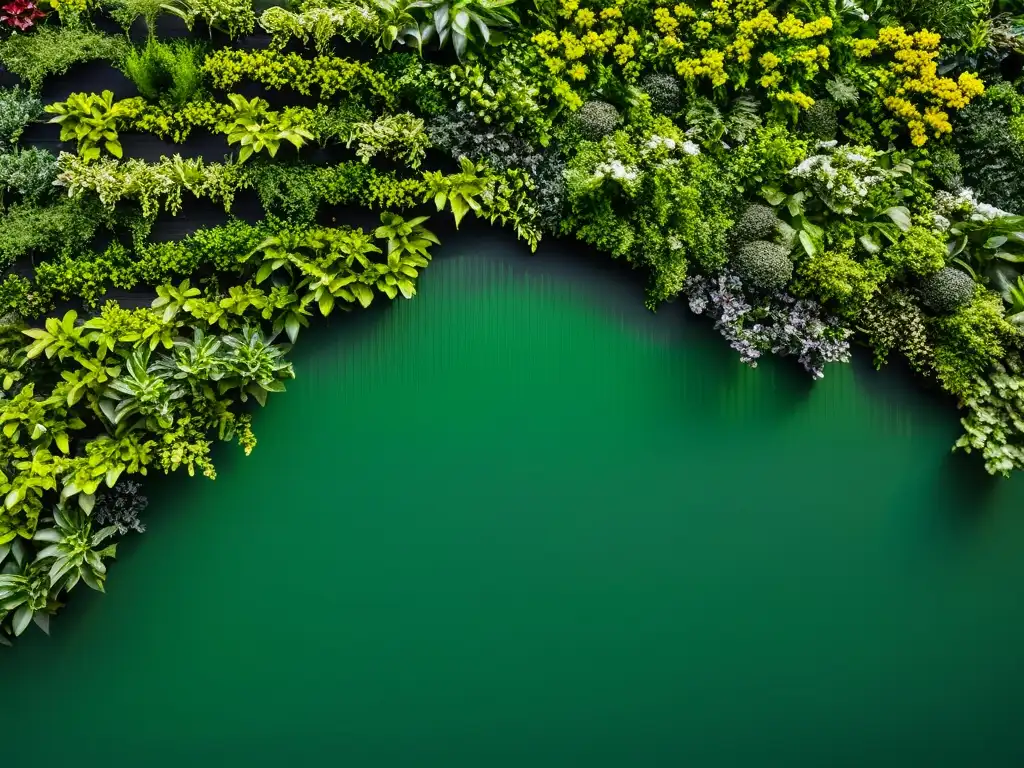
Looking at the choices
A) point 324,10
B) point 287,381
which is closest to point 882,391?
point 287,381

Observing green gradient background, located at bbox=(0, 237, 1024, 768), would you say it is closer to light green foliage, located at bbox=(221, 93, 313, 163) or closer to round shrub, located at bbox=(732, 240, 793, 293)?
round shrub, located at bbox=(732, 240, 793, 293)

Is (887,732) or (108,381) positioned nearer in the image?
(108,381)

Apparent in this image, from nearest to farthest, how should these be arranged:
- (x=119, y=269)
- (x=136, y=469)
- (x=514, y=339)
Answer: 1. (x=136, y=469)
2. (x=119, y=269)
3. (x=514, y=339)

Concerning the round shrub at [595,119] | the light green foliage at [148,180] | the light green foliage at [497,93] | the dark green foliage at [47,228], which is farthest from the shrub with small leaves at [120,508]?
the round shrub at [595,119]

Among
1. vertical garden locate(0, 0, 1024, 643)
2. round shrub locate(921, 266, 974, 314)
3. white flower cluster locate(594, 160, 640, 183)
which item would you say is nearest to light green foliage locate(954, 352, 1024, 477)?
vertical garden locate(0, 0, 1024, 643)

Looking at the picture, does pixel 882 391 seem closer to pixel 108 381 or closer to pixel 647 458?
pixel 647 458

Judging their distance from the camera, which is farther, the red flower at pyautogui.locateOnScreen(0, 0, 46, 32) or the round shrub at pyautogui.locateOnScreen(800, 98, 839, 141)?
the round shrub at pyautogui.locateOnScreen(800, 98, 839, 141)

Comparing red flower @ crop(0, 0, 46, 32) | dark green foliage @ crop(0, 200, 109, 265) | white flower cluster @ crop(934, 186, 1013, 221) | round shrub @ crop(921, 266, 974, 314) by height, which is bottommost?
dark green foliage @ crop(0, 200, 109, 265)
